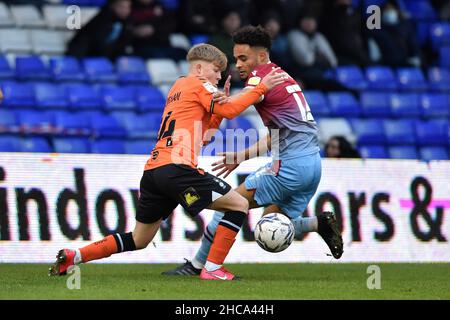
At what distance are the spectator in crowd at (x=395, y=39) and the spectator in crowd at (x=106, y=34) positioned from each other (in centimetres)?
427

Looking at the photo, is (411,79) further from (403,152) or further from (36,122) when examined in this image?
(36,122)

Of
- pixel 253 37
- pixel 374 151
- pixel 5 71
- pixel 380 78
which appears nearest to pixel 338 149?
pixel 374 151

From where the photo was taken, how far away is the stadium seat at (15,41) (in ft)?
44.7

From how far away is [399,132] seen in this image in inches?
576

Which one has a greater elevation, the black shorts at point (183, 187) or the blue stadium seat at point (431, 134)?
the blue stadium seat at point (431, 134)

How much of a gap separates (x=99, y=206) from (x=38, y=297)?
3504 mm

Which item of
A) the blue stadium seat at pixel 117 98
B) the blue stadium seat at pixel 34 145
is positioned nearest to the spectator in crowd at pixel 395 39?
the blue stadium seat at pixel 117 98

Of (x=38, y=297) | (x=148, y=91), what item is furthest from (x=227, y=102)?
(x=148, y=91)

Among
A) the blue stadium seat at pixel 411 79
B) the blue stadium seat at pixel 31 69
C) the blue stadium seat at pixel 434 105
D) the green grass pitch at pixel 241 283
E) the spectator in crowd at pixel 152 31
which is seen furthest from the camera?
the blue stadium seat at pixel 411 79

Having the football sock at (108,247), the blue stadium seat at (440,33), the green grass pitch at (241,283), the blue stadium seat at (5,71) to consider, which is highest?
the blue stadium seat at (440,33)

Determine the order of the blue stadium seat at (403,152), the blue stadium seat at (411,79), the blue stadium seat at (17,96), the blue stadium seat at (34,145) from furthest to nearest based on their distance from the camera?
the blue stadium seat at (411,79), the blue stadium seat at (403,152), the blue stadium seat at (17,96), the blue stadium seat at (34,145)

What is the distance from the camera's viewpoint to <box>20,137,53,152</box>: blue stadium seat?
12062mm

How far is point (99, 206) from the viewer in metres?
9.59

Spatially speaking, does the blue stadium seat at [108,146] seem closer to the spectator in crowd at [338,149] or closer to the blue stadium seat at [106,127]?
the blue stadium seat at [106,127]
